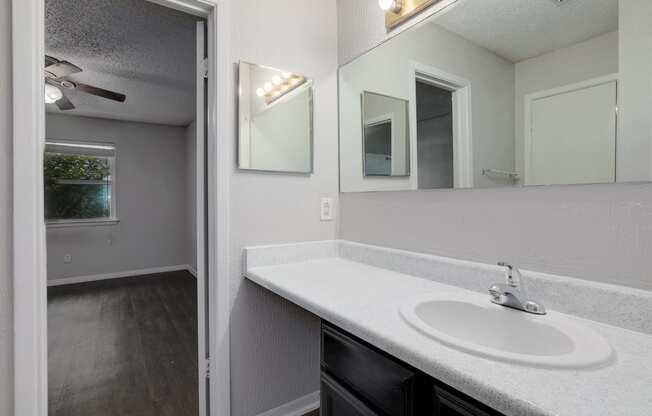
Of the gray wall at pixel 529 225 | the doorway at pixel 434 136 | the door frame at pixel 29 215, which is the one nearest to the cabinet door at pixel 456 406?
the gray wall at pixel 529 225

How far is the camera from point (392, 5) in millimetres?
1393

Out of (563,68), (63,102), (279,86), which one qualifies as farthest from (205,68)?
(63,102)

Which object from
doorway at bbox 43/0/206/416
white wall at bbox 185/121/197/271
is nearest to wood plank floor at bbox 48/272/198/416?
doorway at bbox 43/0/206/416

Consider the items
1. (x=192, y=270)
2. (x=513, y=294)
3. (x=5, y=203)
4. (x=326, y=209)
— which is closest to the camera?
(x=513, y=294)

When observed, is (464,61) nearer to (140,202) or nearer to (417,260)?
(417,260)

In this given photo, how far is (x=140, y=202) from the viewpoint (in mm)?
4848

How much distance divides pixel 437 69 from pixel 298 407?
5.90 ft

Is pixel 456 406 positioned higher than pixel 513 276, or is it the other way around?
pixel 513 276

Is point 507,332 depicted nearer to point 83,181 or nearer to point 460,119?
point 460,119

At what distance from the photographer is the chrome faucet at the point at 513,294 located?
0.89 m

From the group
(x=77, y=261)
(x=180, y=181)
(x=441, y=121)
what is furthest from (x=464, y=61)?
(x=77, y=261)

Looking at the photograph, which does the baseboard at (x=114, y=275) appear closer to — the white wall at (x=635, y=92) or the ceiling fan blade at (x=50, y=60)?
the ceiling fan blade at (x=50, y=60)

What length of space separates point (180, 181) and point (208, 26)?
4.23 metres

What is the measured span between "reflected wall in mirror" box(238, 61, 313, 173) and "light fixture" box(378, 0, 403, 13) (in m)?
0.49
